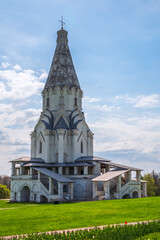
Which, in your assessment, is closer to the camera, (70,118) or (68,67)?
(70,118)

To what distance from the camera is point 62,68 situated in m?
42.1

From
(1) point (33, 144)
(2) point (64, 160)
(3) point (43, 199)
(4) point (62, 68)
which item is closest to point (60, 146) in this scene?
(2) point (64, 160)

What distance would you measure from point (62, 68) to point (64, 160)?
15.6 meters

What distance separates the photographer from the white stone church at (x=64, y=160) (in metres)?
31.3

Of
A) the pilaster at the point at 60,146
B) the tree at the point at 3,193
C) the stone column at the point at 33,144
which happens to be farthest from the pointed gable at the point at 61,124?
the tree at the point at 3,193

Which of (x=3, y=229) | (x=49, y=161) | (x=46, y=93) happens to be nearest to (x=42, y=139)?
(x=49, y=161)

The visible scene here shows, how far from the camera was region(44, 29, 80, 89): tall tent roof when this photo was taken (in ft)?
135

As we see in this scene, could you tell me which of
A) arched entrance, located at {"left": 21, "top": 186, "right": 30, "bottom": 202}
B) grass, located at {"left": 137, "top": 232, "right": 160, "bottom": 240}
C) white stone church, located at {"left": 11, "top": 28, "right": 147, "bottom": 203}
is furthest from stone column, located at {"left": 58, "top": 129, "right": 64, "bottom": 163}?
grass, located at {"left": 137, "top": 232, "right": 160, "bottom": 240}

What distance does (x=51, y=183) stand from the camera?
29984 millimetres

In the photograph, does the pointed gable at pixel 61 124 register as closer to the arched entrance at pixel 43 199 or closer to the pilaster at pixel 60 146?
the pilaster at pixel 60 146

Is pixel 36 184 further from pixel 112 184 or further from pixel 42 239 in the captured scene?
pixel 42 239

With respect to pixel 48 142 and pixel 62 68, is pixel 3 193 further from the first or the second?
pixel 62 68

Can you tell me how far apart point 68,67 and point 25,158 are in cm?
1699

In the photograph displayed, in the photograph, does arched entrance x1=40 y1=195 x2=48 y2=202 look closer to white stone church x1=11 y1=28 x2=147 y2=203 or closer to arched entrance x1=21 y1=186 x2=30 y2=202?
white stone church x1=11 y1=28 x2=147 y2=203
